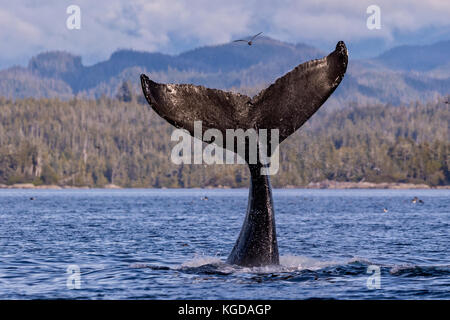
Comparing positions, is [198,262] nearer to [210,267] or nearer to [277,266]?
[210,267]

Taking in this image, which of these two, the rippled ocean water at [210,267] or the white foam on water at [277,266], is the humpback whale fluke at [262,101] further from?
the rippled ocean water at [210,267]

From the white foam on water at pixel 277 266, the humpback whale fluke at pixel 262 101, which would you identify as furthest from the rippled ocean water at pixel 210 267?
the humpback whale fluke at pixel 262 101

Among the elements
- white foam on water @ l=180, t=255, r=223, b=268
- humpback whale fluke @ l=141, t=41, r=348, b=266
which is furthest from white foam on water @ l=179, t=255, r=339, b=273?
humpback whale fluke @ l=141, t=41, r=348, b=266

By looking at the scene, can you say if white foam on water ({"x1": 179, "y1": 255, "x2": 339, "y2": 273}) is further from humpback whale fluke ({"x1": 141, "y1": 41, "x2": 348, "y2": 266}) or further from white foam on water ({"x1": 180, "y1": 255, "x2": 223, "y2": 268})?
humpback whale fluke ({"x1": 141, "y1": 41, "x2": 348, "y2": 266})

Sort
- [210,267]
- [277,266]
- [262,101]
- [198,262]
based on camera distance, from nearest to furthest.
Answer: [262,101] < [277,266] < [210,267] < [198,262]

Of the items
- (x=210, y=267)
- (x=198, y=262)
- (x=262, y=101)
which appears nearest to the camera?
(x=262, y=101)

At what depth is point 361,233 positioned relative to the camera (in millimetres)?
40125

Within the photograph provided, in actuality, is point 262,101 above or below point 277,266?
above

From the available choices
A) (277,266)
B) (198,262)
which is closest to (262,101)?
(277,266)

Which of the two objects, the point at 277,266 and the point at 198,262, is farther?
the point at 198,262
